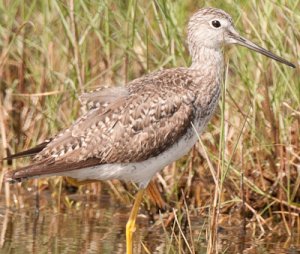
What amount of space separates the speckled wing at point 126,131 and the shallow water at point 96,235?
72 cm

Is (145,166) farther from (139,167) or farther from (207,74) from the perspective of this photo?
(207,74)

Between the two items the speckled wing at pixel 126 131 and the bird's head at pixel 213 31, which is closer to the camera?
the speckled wing at pixel 126 131

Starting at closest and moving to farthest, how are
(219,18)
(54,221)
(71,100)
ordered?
(219,18) → (54,221) → (71,100)

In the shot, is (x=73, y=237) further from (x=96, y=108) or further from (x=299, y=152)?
(x=299, y=152)

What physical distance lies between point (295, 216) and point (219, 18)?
1.71 metres

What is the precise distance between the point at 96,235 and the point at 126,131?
109 cm

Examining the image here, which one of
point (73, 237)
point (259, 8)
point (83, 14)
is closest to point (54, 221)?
point (73, 237)

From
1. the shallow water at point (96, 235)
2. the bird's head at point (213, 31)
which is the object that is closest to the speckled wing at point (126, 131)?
the bird's head at point (213, 31)

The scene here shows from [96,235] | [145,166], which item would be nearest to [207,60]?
[145,166]

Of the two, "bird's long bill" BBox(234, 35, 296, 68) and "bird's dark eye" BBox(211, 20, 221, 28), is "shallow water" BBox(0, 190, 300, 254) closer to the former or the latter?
"bird's long bill" BBox(234, 35, 296, 68)

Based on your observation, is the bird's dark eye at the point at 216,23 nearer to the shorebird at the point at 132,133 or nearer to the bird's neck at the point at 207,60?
the bird's neck at the point at 207,60

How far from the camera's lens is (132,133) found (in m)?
7.56

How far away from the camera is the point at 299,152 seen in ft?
27.3

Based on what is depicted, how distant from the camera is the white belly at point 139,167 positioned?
755 centimetres
